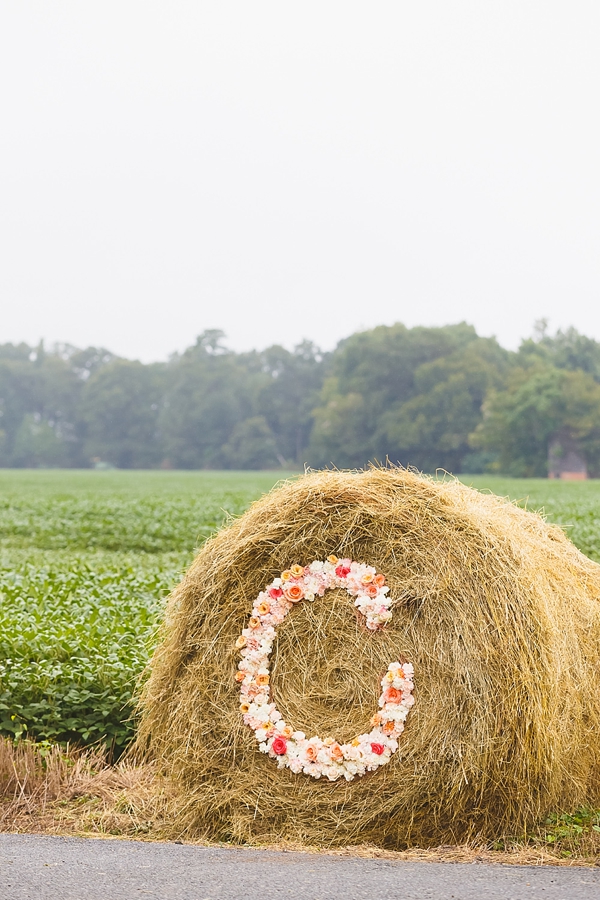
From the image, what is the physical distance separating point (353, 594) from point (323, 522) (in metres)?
0.43

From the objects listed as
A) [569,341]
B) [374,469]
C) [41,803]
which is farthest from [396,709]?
[569,341]

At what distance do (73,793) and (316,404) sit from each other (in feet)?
342

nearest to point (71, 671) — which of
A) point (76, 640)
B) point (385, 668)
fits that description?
point (76, 640)

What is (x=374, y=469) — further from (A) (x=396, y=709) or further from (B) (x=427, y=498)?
(A) (x=396, y=709)

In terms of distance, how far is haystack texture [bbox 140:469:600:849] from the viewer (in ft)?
15.2

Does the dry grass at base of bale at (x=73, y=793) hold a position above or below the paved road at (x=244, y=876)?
below

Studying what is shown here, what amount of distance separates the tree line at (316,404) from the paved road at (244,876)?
249 feet

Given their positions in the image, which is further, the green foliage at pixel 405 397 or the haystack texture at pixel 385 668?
the green foliage at pixel 405 397

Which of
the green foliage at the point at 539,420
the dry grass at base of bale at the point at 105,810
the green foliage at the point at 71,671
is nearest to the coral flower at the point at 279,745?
the dry grass at base of bale at the point at 105,810

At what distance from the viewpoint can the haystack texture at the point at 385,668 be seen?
15.2ft

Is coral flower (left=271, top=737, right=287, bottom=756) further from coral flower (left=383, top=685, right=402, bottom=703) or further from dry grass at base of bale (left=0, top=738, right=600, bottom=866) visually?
coral flower (left=383, top=685, right=402, bottom=703)

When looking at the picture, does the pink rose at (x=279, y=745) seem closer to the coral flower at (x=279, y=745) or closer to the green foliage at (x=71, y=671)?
the coral flower at (x=279, y=745)

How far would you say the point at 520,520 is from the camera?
5668 mm

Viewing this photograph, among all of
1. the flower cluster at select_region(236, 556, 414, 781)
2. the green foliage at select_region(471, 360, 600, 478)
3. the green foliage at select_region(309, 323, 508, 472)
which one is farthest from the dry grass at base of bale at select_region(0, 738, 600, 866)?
the green foliage at select_region(309, 323, 508, 472)
